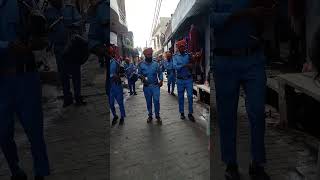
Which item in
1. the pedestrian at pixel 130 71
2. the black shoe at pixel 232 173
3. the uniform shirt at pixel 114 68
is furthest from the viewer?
the pedestrian at pixel 130 71

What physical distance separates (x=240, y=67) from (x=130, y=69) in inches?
79.2

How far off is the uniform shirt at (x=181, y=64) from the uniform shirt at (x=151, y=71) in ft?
1.85

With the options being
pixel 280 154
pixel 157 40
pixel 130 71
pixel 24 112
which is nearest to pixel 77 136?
pixel 130 71

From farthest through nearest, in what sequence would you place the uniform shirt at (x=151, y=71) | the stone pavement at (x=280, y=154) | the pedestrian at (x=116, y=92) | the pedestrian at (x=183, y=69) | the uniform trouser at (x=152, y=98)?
the pedestrian at (x=183, y=69) → the uniform shirt at (x=151, y=71) → the uniform trouser at (x=152, y=98) → the pedestrian at (x=116, y=92) → the stone pavement at (x=280, y=154)

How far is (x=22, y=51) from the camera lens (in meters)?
2.89

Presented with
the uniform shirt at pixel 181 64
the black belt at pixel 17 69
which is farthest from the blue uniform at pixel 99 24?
the uniform shirt at pixel 181 64

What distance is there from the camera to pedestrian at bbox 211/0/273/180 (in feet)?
9.32

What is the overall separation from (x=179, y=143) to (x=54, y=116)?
1457mm

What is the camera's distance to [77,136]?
4504mm

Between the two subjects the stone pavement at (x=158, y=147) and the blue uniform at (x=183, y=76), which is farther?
the blue uniform at (x=183, y=76)

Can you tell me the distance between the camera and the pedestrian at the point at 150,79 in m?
4.86

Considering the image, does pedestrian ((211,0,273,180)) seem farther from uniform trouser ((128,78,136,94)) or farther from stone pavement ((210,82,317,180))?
uniform trouser ((128,78,136,94))

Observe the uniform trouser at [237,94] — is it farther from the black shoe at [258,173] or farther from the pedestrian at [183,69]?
the pedestrian at [183,69]

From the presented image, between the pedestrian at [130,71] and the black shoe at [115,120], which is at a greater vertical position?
the pedestrian at [130,71]
